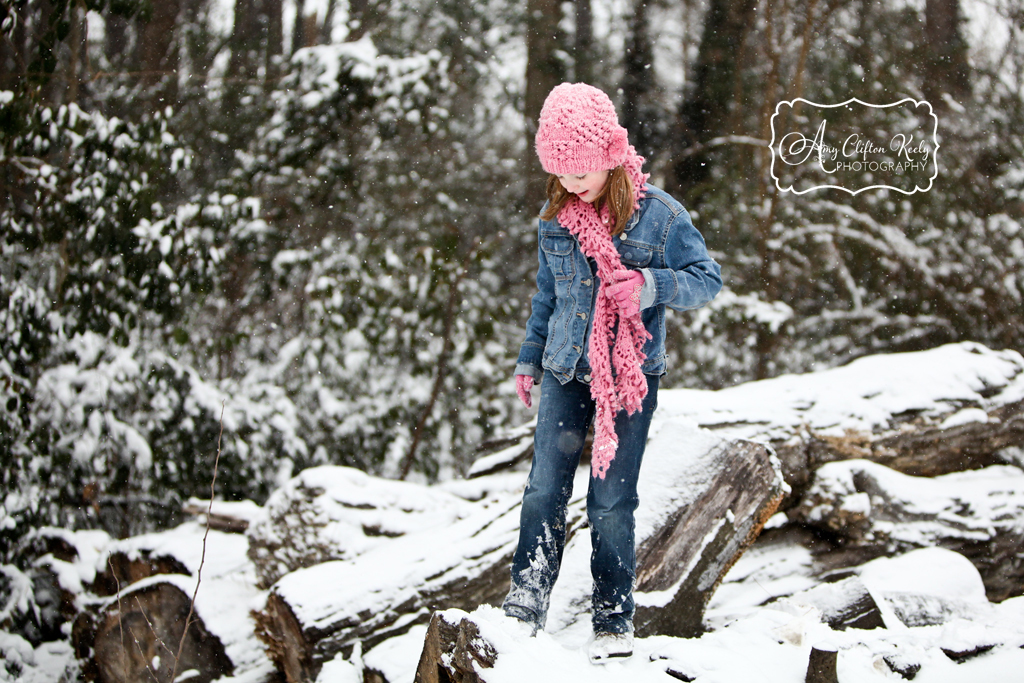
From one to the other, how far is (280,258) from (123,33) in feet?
5.67

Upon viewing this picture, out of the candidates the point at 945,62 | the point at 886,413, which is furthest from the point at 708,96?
the point at 886,413

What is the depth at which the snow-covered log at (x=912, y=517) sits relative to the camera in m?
3.71

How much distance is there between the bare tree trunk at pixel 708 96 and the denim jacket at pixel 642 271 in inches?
137

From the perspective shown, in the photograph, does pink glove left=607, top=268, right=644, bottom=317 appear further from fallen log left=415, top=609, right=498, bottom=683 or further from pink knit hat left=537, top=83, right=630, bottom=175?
fallen log left=415, top=609, right=498, bottom=683

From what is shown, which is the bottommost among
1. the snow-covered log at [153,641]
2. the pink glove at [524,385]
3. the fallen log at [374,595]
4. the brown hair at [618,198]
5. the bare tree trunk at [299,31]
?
the snow-covered log at [153,641]

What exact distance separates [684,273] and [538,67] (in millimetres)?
3746

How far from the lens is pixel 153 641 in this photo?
11.2 ft

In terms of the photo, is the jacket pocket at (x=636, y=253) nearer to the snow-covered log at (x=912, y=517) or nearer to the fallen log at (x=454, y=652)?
the fallen log at (x=454, y=652)

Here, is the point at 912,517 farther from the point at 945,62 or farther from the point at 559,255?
the point at 945,62

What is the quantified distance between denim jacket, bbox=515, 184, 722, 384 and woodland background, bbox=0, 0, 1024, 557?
298 cm

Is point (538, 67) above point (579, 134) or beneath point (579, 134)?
above

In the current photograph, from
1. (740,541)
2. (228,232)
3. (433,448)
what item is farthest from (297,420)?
(740,541)

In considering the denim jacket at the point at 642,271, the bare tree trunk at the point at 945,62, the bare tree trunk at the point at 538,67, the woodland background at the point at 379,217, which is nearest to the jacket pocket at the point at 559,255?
the denim jacket at the point at 642,271

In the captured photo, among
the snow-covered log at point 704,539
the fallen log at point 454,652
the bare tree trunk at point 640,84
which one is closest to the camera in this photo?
the fallen log at point 454,652
